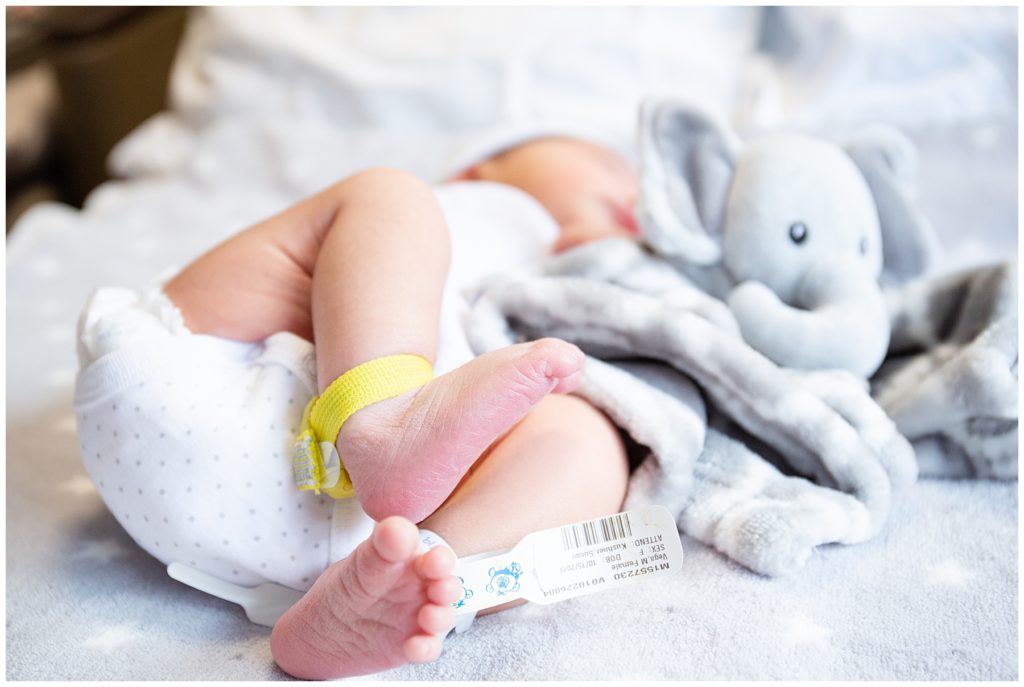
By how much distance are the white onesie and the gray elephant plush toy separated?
0.17m

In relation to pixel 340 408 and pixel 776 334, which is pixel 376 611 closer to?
pixel 340 408

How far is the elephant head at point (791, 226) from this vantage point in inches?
35.8

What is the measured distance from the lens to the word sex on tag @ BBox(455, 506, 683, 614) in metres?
0.70

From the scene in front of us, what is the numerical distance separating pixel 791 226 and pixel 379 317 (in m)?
0.43

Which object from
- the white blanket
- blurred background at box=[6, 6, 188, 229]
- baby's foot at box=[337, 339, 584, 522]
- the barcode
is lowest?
blurred background at box=[6, 6, 188, 229]

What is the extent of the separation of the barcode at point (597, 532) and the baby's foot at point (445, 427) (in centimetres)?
9

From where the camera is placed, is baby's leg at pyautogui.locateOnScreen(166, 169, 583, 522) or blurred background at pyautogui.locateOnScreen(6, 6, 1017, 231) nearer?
baby's leg at pyautogui.locateOnScreen(166, 169, 583, 522)

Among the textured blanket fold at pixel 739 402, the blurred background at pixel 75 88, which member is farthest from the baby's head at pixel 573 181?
the blurred background at pixel 75 88

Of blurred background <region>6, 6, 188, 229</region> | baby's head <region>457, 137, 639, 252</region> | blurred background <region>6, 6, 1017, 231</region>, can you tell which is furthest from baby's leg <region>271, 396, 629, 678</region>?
blurred background <region>6, 6, 188, 229</region>

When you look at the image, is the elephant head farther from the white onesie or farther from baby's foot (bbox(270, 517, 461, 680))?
baby's foot (bbox(270, 517, 461, 680))

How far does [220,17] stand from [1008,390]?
5.08ft

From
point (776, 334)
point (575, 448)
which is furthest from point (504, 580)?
point (776, 334)

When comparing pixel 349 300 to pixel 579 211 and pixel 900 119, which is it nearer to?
pixel 579 211

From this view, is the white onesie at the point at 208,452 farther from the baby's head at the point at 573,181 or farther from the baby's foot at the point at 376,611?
the baby's head at the point at 573,181
